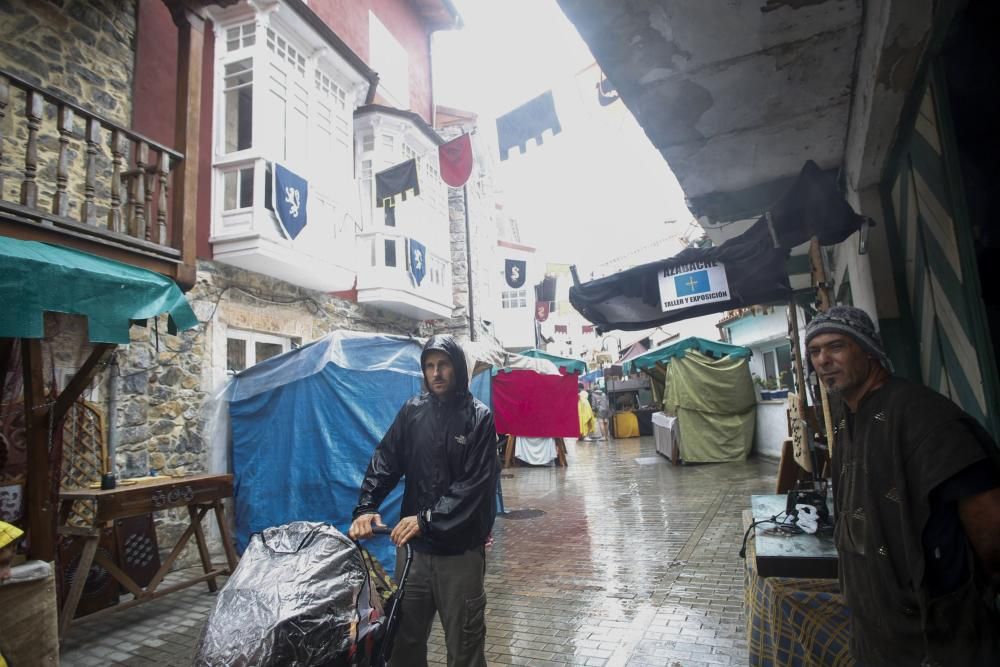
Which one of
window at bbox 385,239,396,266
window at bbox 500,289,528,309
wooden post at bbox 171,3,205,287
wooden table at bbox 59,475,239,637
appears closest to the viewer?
wooden table at bbox 59,475,239,637

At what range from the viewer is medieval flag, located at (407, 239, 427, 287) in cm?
1168

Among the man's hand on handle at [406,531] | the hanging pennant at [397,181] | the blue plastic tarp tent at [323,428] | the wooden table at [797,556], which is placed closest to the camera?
the man's hand on handle at [406,531]

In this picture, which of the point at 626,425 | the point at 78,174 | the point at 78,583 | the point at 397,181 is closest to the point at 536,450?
the point at 397,181

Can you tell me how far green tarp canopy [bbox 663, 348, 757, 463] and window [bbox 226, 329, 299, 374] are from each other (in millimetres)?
9977

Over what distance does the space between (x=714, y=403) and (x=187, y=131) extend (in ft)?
40.9

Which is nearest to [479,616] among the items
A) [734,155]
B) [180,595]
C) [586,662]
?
[586,662]

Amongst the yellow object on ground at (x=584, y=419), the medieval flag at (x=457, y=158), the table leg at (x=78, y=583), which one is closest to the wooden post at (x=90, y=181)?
the table leg at (x=78, y=583)

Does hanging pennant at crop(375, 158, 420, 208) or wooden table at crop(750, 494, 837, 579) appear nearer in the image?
wooden table at crop(750, 494, 837, 579)

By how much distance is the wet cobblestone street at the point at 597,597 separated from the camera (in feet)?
13.0

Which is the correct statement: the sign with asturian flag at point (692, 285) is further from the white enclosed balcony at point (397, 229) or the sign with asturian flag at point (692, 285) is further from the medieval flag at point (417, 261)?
the medieval flag at point (417, 261)

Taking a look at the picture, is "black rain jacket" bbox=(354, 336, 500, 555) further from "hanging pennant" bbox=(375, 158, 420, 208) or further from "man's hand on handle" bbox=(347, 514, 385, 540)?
"hanging pennant" bbox=(375, 158, 420, 208)

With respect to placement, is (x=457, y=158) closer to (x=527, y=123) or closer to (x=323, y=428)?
(x=527, y=123)

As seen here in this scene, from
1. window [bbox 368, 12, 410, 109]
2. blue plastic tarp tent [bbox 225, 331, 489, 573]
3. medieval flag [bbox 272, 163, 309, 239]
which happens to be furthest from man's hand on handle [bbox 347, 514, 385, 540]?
window [bbox 368, 12, 410, 109]

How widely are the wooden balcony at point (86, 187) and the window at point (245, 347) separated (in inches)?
99.5
